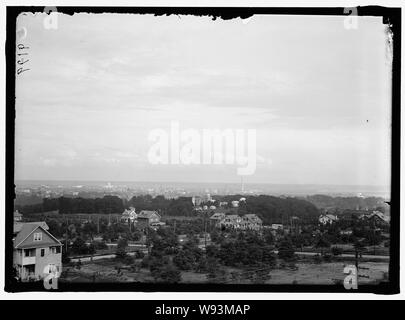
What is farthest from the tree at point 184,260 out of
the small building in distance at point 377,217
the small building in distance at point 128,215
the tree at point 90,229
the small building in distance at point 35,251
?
the small building in distance at point 377,217

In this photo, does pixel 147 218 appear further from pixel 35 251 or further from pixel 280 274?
pixel 280 274

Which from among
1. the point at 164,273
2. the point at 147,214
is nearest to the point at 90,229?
the point at 147,214

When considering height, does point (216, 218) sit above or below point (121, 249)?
above

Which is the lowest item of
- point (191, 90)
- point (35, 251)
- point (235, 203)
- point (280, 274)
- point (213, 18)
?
point (280, 274)

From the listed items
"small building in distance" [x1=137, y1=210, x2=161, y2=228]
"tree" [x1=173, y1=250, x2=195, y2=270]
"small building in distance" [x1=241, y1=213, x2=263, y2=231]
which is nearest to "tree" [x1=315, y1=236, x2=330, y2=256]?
"small building in distance" [x1=241, y1=213, x2=263, y2=231]

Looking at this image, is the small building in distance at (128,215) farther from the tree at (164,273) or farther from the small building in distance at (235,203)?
the small building in distance at (235,203)

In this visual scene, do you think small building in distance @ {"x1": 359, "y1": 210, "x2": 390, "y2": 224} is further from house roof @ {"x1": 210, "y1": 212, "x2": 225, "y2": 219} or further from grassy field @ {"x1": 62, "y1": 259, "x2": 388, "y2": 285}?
house roof @ {"x1": 210, "y1": 212, "x2": 225, "y2": 219}
